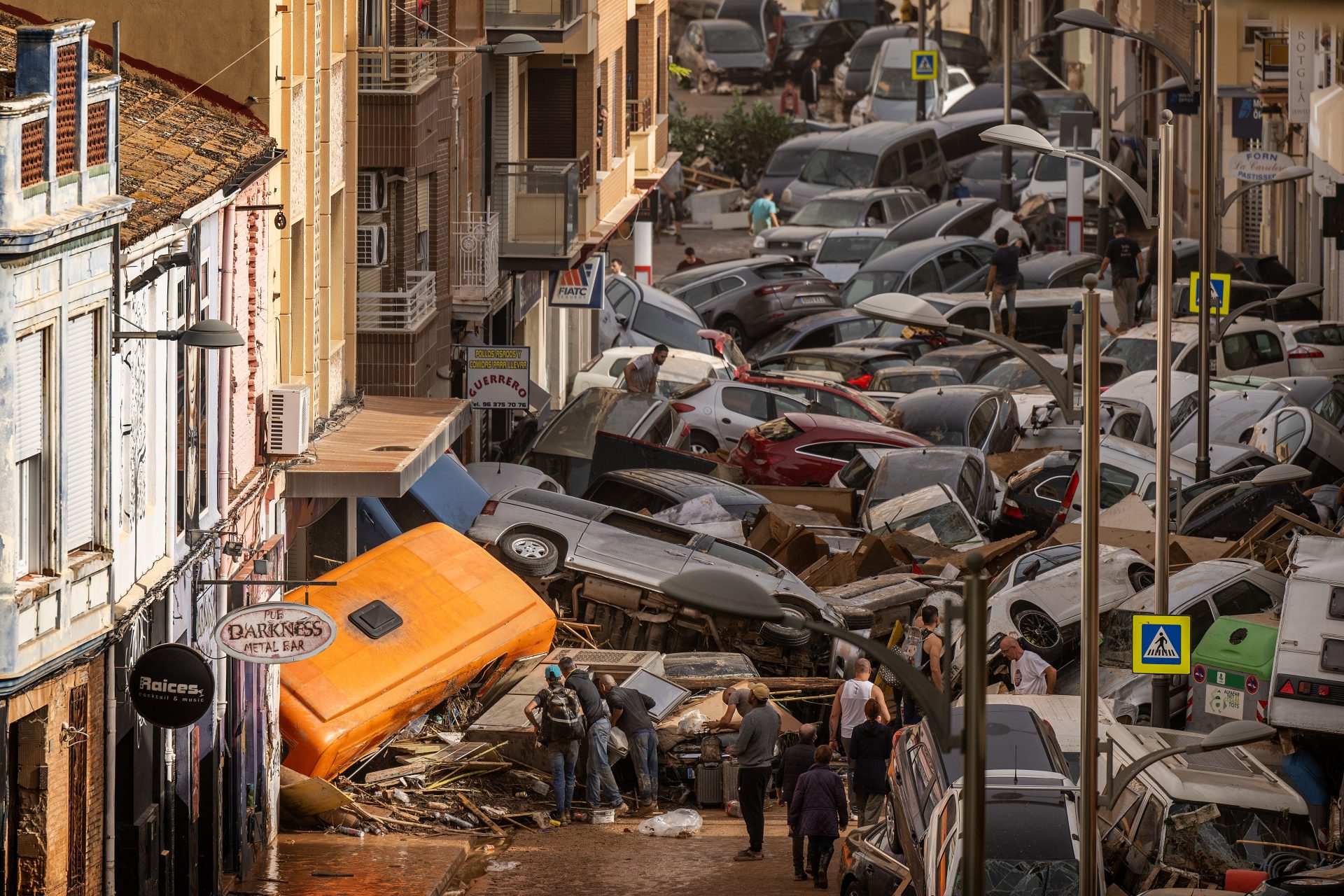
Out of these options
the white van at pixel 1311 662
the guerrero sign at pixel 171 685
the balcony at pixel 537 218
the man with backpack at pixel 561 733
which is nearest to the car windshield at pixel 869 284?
the balcony at pixel 537 218

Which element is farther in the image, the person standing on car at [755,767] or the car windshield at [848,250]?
the car windshield at [848,250]

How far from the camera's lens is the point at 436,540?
73.4 ft

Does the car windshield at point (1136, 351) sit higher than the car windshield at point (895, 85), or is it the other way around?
the car windshield at point (895, 85)

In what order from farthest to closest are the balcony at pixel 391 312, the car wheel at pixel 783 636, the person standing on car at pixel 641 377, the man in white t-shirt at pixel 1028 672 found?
the person standing on car at pixel 641 377
the balcony at pixel 391 312
the car wheel at pixel 783 636
the man in white t-shirt at pixel 1028 672

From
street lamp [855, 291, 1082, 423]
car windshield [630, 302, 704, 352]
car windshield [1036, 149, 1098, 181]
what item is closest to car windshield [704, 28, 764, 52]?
car windshield [1036, 149, 1098, 181]

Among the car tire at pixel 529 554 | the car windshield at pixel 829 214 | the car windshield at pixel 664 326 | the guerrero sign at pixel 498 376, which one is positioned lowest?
the car tire at pixel 529 554

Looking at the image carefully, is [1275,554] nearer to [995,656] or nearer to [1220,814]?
→ [995,656]

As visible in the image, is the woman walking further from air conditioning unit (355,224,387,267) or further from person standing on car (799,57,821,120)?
person standing on car (799,57,821,120)

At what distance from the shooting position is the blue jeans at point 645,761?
19.8m

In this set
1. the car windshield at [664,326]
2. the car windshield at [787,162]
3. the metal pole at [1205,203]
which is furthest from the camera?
the car windshield at [787,162]

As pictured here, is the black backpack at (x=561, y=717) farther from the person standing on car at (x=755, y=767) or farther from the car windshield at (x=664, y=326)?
the car windshield at (x=664, y=326)

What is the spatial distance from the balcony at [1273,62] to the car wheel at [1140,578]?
22.4m

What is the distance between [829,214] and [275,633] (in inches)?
1500

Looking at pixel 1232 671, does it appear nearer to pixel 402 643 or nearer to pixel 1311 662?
pixel 1311 662
